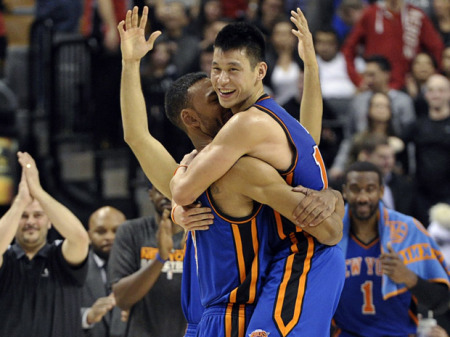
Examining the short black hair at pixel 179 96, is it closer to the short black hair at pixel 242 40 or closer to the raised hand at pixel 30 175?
the short black hair at pixel 242 40

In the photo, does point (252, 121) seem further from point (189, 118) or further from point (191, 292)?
point (191, 292)

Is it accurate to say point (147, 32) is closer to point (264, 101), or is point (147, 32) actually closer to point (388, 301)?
point (388, 301)

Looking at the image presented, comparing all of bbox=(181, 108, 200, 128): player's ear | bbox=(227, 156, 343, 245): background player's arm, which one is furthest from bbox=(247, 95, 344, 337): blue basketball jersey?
bbox=(181, 108, 200, 128): player's ear

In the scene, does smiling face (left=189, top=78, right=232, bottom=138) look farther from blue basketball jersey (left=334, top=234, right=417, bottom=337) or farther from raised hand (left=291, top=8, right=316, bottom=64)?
blue basketball jersey (left=334, top=234, right=417, bottom=337)

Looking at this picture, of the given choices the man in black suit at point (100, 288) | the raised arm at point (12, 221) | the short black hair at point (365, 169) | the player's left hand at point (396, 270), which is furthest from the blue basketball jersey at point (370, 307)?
the raised arm at point (12, 221)

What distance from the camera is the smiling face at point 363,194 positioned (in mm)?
6645

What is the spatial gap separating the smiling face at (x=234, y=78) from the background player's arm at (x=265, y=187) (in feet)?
1.14

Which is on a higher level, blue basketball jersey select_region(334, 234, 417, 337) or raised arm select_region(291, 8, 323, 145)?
raised arm select_region(291, 8, 323, 145)

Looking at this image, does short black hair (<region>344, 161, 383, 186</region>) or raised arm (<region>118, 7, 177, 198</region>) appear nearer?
raised arm (<region>118, 7, 177, 198</region>)

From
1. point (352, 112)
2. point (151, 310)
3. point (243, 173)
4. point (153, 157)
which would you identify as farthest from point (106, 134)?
point (243, 173)

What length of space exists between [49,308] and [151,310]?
30.2 inches

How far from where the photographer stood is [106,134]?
1056 cm

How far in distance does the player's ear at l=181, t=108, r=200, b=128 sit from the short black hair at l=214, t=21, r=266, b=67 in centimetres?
40

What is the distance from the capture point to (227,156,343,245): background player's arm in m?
4.40
